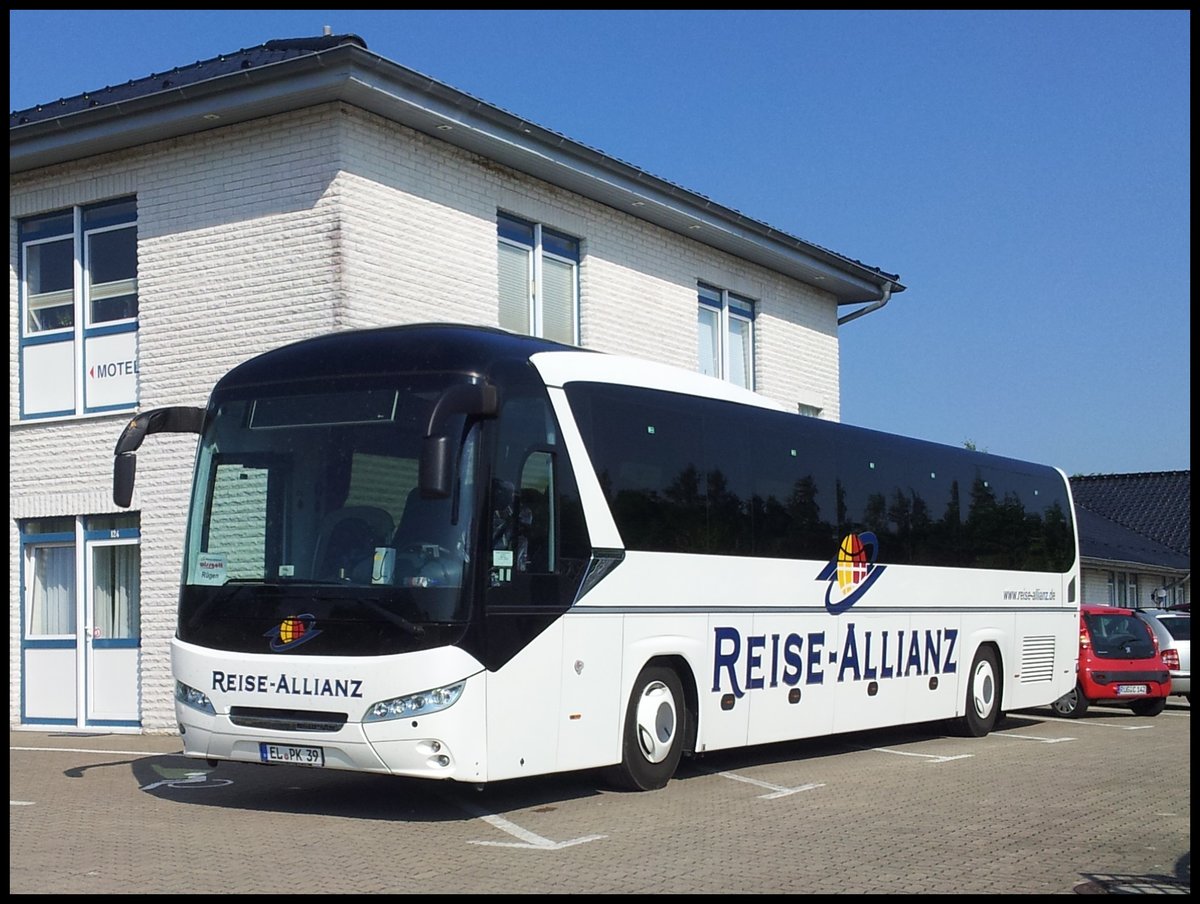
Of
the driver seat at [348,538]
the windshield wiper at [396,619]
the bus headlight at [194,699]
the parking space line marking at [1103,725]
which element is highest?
the driver seat at [348,538]

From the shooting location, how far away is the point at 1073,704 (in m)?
21.0

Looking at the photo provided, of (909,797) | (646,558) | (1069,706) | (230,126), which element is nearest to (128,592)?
(230,126)

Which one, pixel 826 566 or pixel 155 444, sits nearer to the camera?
pixel 826 566

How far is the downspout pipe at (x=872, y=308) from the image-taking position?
86.1 feet

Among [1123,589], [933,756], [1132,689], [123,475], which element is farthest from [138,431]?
[1123,589]

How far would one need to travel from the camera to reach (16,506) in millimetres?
18688

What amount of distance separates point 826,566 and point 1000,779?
102 inches

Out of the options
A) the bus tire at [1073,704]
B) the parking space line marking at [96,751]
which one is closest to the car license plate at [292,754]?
the parking space line marking at [96,751]

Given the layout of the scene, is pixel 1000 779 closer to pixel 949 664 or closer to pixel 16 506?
pixel 949 664

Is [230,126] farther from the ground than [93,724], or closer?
farther from the ground

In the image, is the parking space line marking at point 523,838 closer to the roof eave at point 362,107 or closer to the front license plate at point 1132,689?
the roof eave at point 362,107

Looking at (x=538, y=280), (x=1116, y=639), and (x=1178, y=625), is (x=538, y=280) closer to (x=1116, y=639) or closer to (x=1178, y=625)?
(x=1116, y=639)

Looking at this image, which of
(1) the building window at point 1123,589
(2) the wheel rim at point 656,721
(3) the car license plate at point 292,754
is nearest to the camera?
(3) the car license plate at point 292,754

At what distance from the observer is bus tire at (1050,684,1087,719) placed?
2080 centimetres
